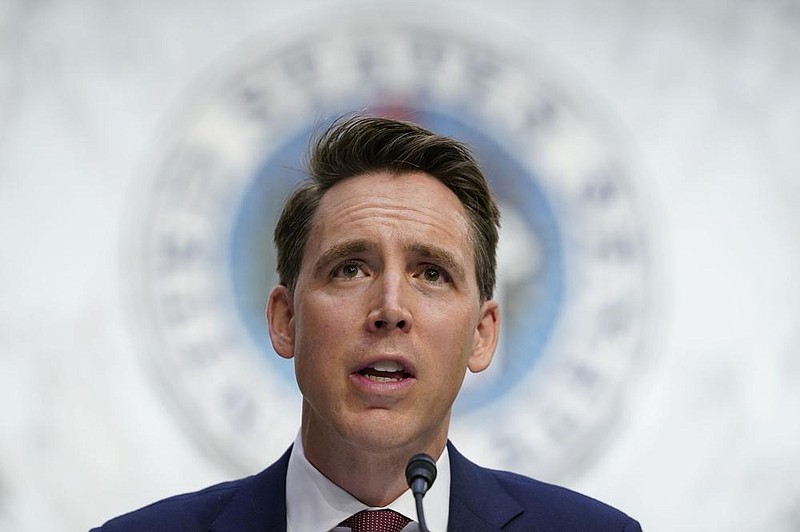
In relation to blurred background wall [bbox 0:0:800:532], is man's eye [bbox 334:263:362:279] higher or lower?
lower

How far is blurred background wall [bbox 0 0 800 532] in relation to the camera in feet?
13.1

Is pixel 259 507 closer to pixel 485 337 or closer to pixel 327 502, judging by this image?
pixel 327 502

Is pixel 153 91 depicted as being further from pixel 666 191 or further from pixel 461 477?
pixel 461 477

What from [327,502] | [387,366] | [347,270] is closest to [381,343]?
[387,366]

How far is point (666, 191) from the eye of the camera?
13.7 ft

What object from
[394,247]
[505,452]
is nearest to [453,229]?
[394,247]

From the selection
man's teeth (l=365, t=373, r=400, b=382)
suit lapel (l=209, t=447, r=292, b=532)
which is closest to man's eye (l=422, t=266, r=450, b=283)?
man's teeth (l=365, t=373, r=400, b=382)

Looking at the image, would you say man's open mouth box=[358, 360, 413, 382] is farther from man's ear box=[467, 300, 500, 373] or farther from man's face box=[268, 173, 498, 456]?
man's ear box=[467, 300, 500, 373]

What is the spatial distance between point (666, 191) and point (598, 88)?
446 mm

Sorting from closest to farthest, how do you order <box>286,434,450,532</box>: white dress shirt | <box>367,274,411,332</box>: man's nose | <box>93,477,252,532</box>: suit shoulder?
<box>367,274,411,332</box>: man's nose, <box>286,434,450,532</box>: white dress shirt, <box>93,477,252,532</box>: suit shoulder

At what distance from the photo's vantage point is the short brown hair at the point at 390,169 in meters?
2.18

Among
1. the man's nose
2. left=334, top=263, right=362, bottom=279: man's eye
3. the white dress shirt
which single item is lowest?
the white dress shirt

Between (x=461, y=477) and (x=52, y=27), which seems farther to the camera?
(x=52, y=27)

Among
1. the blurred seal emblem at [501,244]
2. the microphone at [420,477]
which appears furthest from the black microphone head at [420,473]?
the blurred seal emblem at [501,244]
